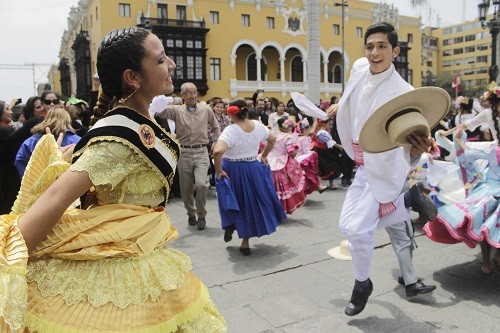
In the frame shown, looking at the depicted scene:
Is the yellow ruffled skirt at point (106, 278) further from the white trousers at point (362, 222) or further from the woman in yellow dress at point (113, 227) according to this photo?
the white trousers at point (362, 222)

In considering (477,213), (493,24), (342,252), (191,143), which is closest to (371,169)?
(477,213)

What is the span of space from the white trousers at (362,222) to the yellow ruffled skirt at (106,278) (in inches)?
74.1

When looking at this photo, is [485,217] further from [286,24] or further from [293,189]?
[286,24]

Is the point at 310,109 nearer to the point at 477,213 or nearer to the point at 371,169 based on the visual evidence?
the point at 371,169

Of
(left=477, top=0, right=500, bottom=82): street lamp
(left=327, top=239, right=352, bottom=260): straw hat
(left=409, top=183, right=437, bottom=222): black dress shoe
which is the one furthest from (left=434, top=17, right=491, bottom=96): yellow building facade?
(left=409, top=183, right=437, bottom=222): black dress shoe

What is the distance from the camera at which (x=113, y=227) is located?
158 centimetres

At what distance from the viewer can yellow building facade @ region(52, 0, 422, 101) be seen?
1465 inches

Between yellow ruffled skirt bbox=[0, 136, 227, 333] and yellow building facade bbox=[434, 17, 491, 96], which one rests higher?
yellow building facade bbox=[434, 17, 491, 96]

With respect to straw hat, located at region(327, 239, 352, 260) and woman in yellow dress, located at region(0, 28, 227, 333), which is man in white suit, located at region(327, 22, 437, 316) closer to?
straw hat, located at region(327, 239, 352, 260)

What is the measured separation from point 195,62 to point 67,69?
2644 centimetres

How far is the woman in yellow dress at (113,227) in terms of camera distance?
145 centimetres

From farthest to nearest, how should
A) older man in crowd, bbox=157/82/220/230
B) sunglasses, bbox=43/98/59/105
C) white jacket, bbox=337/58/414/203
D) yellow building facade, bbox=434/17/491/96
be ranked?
1. yellow building facade, bbox=434/17/491/96
2. older man in crowd, bbox=157/82/220/230
3. sunglasses, bbox=43/98/59/105
4. white jacket, bbox=337/58/414/203

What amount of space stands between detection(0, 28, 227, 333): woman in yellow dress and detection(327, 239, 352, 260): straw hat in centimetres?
324

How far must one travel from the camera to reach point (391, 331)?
3.24 m
